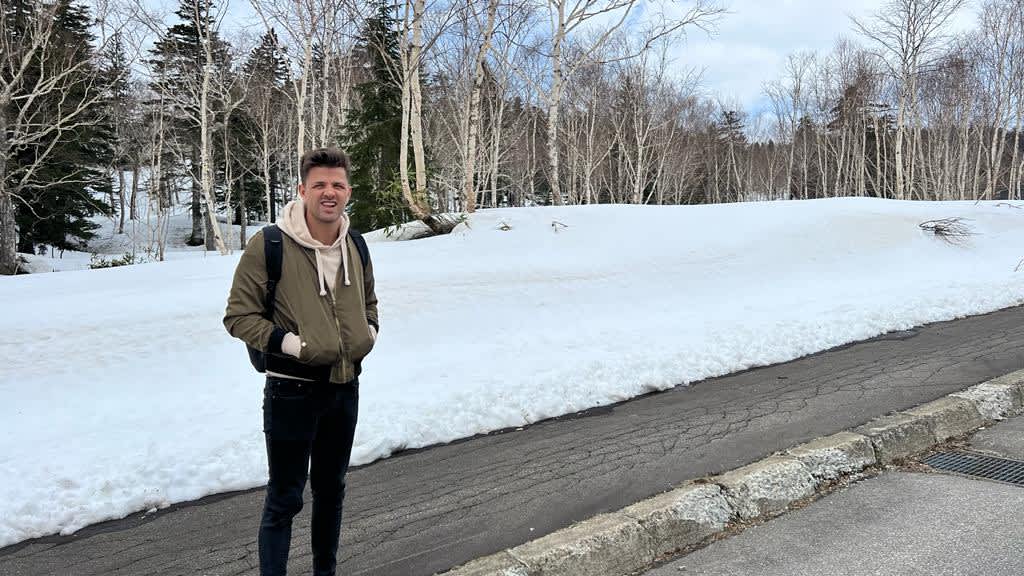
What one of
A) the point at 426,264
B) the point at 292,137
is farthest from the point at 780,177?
the point at 426,264

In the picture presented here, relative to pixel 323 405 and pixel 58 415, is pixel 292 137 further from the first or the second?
pixel 323 405

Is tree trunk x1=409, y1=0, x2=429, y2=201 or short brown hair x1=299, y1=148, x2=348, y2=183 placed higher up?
tree trunk x1=409, y1=0, x2=429, y2=201

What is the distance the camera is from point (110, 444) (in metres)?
5.22

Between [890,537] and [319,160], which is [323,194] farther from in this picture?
[890,537]

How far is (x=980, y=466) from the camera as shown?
421 cm

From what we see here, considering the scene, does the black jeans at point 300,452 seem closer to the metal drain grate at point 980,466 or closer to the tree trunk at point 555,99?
the metal drain grate at point 980,466

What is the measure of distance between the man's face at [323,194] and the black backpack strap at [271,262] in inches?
7.2

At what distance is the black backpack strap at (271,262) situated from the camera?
2.51 meters

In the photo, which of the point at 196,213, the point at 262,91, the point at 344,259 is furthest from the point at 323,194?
the point at 196,213

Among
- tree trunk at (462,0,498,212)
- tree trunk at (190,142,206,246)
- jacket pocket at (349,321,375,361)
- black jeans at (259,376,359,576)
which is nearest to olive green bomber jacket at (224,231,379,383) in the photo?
jacket pocket at (349,321,375,361)

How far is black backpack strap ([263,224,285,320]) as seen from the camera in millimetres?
2508

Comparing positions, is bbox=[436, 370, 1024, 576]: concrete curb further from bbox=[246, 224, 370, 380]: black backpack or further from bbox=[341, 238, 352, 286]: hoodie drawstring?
bbox=[341, 238, 352, 286]: hoodie drawstring

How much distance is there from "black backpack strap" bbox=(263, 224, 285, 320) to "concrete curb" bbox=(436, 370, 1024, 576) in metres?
1.55

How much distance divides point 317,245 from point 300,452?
2.80 ft
